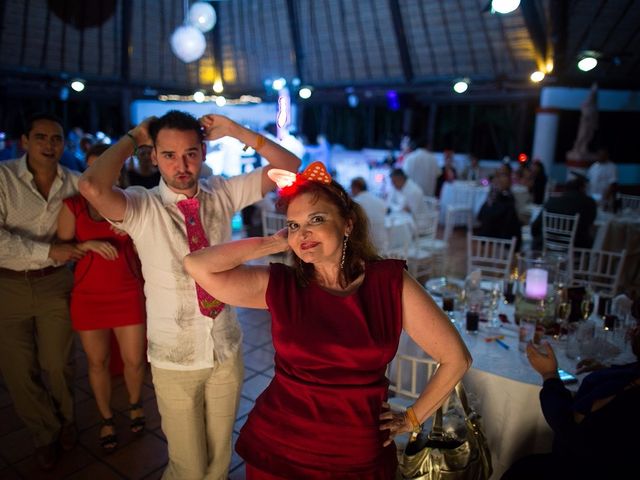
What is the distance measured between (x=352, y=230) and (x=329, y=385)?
495mm

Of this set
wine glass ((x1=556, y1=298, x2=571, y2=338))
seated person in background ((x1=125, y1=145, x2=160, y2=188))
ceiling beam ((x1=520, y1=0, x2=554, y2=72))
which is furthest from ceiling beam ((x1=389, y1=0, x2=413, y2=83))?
wine glass ((x1=556, y1=298, x2=571, y2=338))

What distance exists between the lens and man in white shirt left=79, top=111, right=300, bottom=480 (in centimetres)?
187

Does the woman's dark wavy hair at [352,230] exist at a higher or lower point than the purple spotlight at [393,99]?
lower

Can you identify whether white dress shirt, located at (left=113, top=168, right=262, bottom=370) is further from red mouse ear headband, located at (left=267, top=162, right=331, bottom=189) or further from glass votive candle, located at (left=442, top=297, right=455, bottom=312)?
glass votive candle, located at (left=442, top=297, right=455, bottom=312)

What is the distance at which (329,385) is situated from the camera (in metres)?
1.41

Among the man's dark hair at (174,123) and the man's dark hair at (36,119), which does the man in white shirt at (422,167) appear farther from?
the man's dark hair at (174,123)

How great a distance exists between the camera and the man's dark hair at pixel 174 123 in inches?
73.0

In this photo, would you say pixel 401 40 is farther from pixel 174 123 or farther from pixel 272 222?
pixel 174 123

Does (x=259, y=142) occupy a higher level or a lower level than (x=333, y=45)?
lower

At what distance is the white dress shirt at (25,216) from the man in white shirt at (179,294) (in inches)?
31.5

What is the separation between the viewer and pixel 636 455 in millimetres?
1506

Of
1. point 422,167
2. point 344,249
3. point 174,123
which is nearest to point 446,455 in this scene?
point 344,249

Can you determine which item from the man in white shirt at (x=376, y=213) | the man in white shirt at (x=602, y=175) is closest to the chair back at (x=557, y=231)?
the man in white shirt at (x=376, y=213)

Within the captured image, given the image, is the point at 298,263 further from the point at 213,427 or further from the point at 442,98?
the point at 442,98
